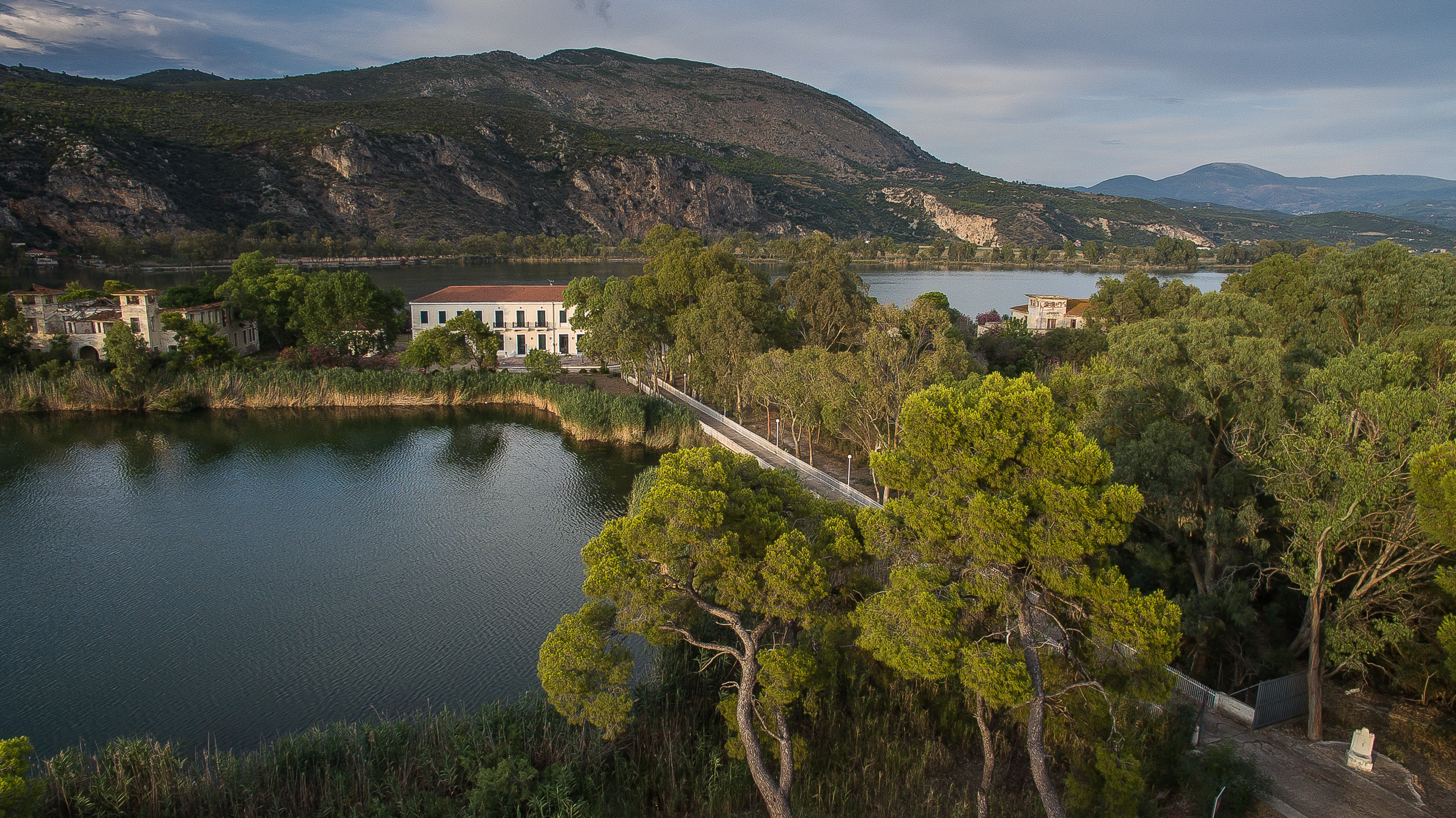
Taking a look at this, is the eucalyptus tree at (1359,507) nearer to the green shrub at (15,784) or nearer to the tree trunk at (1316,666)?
the tree trunk at (1316,666)

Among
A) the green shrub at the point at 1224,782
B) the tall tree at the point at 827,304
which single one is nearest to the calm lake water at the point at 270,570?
the green shrub at the point at 1224,782

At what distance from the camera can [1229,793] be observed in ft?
27.5

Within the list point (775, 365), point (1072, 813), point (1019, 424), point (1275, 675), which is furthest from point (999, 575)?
point (775, 365)

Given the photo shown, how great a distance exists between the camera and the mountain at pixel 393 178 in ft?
266

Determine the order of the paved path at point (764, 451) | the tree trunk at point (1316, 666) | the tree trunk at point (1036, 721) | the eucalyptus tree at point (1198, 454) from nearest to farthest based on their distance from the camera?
the tree trunk at point (1036, 721) < the tree trunk at point (1316, 666) < the eucalyptus tree at point (1198, 454) < the paved path at point (764, 451)

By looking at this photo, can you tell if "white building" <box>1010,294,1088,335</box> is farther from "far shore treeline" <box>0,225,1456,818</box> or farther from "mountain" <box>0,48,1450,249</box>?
"mountain" <box>0,48,1450,249</box>

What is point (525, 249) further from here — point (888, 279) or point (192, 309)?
point (192, 309)

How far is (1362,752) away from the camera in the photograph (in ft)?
30.3

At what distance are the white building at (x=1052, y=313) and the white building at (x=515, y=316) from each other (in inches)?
1166

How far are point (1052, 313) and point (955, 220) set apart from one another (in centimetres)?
14121

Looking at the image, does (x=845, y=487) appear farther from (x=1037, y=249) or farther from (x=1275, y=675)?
(x=1037, y=249)

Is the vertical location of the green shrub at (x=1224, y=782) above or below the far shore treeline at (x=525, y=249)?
below

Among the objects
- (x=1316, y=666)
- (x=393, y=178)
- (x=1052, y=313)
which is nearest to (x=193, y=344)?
(x=1316, y=666)

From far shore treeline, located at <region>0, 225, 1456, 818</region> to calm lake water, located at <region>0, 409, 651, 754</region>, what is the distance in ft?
6.36
